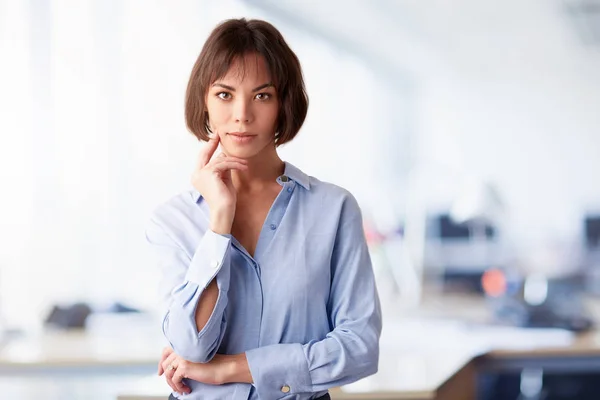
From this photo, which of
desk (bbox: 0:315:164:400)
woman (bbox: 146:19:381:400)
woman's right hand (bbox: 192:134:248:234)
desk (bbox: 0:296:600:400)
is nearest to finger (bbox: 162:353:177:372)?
woman (bbox: 146:19:381:400)

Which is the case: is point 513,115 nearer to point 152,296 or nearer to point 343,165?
point 343,165

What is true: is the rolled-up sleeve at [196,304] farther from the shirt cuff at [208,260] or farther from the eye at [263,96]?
the eye at [263,96]

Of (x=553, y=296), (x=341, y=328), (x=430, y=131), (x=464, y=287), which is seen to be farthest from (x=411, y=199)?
(x=341, y=328)

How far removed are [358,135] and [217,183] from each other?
8627mm

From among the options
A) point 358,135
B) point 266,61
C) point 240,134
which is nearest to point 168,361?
point 240,134

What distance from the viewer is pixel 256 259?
1446 millimetres

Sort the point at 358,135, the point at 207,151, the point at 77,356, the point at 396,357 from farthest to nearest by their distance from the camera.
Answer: the point at 358,135
the point at 77,356
the point at 396,357
the point at 207,151

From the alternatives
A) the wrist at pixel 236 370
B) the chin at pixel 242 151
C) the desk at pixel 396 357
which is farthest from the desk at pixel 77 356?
the chin at pixel 242 151

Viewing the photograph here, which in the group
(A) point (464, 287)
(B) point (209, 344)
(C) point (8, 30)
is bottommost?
(A) point (464, 287)

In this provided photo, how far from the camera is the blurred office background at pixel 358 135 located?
4578 millimetres

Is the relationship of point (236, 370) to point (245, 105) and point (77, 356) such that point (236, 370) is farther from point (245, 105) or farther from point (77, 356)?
point (77, 356)

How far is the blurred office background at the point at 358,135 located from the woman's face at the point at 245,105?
9.25 feet

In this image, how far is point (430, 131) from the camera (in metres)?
11.0

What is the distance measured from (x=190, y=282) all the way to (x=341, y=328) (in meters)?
0.27
